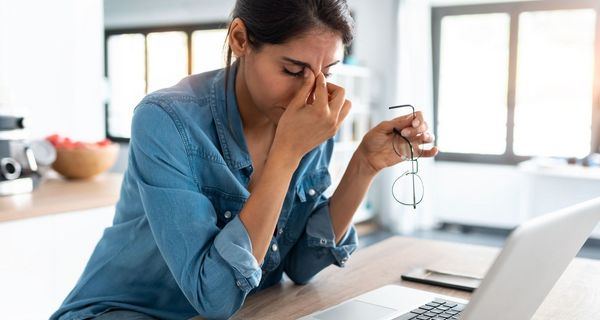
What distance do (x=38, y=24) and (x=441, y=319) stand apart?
2.35 m

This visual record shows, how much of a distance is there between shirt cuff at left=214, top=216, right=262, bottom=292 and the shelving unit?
12.7 ft

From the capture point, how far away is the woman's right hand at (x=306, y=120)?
1.07 meters

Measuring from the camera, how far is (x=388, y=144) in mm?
1280

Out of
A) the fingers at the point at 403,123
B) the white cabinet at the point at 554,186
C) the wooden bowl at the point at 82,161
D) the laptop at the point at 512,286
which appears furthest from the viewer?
the white cabinet at the point at 554,186

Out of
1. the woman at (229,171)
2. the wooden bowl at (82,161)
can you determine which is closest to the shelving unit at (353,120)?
the wooden bowl at (82,161)

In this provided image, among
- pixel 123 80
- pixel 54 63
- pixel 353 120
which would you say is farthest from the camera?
pixel 123 80

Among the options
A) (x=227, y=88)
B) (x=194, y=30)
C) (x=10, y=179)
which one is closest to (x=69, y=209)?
(x=10, y=179)

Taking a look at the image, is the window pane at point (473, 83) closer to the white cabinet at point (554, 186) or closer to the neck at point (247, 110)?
the white cabinet at point (554, 186)

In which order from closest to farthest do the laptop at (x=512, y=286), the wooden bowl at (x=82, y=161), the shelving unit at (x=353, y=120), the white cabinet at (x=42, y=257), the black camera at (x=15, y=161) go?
the laptop at (x=512, y=286)
the white cabinet at (x=42, y=257)
the black camera at (x=15, y=161)
the wooden bowl at (x=82, y=161)
the shelving unit at (x=353, y=120)

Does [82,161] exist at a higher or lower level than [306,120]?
lower

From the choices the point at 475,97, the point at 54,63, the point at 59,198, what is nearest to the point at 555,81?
the point at 475,97

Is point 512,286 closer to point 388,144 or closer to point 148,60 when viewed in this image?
point 388,144

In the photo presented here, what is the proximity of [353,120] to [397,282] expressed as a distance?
4.04 meters

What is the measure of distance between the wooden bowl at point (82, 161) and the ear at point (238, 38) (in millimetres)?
1564
